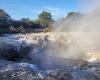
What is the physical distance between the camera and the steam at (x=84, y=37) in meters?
22.7

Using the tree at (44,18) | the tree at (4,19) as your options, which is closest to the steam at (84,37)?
the tree at (4,19)

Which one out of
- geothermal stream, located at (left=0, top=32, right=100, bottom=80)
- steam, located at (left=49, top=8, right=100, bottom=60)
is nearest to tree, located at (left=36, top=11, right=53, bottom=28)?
steam, located at (left=49, top=8, right=100, bottom=60)

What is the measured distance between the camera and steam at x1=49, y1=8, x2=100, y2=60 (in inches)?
894

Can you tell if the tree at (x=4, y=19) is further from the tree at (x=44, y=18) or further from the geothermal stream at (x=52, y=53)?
the geothermal stream at (x=52, y=53)

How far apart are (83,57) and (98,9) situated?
18.6 feet

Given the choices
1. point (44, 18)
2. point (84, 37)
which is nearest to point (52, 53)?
point (84, 37)

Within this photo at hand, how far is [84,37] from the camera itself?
81.1 feet

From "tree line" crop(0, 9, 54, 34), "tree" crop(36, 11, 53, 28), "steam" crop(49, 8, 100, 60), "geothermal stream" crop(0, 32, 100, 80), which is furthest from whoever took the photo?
"tree" crop(36, 11, 53, 28)

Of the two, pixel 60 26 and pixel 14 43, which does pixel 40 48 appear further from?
pixel 60 26

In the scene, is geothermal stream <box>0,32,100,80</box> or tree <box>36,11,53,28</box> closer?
geothermal stream <box>0,32,100,80</box>

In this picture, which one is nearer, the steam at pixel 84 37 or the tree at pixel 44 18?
the steam at pixel 84 37

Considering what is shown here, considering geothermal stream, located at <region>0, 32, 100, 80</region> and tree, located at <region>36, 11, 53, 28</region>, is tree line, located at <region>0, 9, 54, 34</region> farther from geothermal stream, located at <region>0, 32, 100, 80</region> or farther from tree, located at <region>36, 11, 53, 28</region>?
geothermal stream, located at <region>0, 32, 100, 80</region>

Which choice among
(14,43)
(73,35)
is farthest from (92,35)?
(14,43)

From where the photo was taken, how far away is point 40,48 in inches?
903
